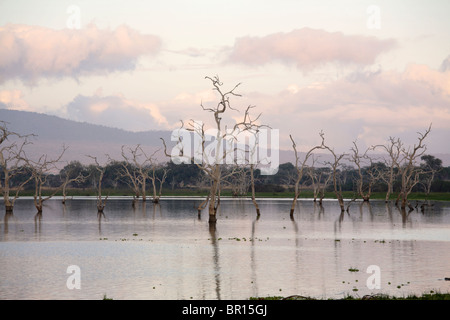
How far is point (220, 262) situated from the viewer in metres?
27.5

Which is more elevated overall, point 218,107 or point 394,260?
point 218,107

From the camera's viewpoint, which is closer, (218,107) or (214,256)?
(214,256)

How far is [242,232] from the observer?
44.9 meters

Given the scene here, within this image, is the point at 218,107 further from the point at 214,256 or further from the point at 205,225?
the point at 214,256

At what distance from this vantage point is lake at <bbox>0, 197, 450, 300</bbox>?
67.0ft

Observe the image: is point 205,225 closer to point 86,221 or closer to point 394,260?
point 86,221

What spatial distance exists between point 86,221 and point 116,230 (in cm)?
1148

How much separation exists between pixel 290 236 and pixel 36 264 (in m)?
19.7

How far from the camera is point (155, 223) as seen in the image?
5378 cm

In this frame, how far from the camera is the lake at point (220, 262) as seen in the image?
67.0ft
